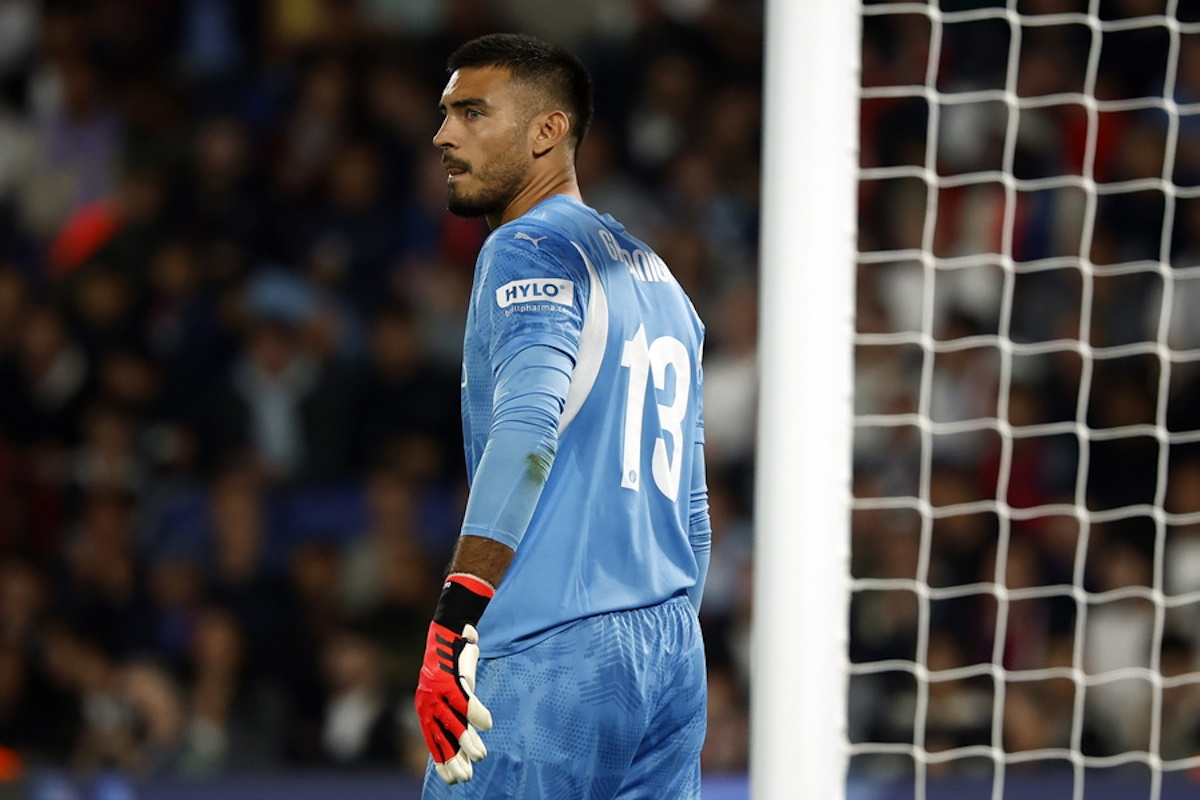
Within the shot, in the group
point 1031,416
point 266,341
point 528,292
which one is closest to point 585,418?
point 528,292

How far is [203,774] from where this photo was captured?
18.3 ft

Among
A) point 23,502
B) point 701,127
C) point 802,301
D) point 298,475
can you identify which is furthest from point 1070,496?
A: point 23,502

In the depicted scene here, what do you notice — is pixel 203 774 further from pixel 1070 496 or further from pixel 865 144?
pixel 865 144

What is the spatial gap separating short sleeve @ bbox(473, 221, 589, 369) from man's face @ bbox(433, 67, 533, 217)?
166 mm

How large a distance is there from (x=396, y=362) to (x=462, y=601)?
4.28m

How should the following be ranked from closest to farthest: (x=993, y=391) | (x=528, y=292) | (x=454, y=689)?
(x=454, y=689) < (x=528, y=292) < (x=993, y=391)

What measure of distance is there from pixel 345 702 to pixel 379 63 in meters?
3.17

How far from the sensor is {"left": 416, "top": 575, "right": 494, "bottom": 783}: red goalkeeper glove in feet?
7.04

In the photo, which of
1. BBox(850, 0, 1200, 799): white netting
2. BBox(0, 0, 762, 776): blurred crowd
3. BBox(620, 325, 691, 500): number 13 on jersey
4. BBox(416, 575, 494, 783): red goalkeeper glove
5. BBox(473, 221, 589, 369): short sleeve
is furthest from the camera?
BBox(0, 0, 762, 776): blurred crowd

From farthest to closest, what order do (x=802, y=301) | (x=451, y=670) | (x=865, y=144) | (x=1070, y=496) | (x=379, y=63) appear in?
(x=379, y=63), (x=865, y=144), (x=1070, y=496), (x=802, y=301), (x=451, y=670)

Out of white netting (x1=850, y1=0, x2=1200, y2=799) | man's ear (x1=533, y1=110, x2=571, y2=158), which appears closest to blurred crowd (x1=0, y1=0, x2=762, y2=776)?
white netting (x1=850, y1=0, x2=1200, y2=799)

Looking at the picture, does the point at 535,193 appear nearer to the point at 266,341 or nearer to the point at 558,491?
the point at 558,491

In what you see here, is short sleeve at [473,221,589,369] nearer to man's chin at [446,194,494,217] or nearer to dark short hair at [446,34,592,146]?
man's chin at [446,194,494,217]

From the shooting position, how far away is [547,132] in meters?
2.59
